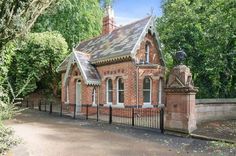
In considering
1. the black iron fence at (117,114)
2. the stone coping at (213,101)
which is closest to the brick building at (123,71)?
the black iron fence at (117,114)

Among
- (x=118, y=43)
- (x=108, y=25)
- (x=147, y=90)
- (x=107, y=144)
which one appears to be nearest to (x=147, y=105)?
(x=147, y=90)

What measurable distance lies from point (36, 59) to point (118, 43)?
44.5 ft

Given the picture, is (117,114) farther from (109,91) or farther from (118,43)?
(118,43)

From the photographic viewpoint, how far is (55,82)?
34094 millimetres

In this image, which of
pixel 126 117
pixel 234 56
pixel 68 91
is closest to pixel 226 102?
pixel 234 56

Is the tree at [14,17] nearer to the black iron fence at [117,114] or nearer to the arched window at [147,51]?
the black iron fence at [117,114]

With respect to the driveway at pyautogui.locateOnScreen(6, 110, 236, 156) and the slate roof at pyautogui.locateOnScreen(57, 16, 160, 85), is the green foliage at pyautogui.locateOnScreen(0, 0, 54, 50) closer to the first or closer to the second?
the driveway at pyautogui.locateOnScreen(6, 110, 236, 156)

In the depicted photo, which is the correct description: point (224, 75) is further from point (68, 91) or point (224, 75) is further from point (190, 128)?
point (68, 91)

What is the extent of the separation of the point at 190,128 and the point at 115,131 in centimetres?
368

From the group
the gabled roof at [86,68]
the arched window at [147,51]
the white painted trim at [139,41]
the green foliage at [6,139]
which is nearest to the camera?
the green foliage at [6,139]

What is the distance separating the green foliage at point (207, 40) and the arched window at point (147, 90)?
368 centimetres

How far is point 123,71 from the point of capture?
66.4 feet

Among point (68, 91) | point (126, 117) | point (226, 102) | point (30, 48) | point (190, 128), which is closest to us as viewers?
point (190, 128)

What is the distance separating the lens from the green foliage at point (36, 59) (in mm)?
31516
